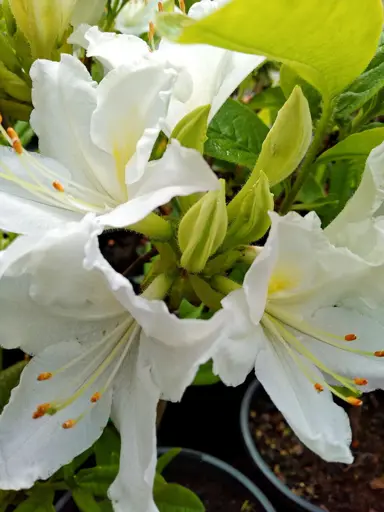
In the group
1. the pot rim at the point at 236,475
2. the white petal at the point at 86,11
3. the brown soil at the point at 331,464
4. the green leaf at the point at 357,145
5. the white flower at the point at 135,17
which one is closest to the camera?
the green leaf at the point at 357,145

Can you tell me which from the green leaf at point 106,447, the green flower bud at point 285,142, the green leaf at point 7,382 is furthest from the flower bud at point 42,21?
the green leaf at point 106,447

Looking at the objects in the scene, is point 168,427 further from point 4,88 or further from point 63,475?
point 4,88

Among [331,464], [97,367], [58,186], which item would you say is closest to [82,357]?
[97,367]

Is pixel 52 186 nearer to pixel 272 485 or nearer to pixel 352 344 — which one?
pixel 352 344

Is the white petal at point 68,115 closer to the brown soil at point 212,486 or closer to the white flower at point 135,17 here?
the white flower at point 135,17

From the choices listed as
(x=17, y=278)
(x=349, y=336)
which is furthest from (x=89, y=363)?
(x=349, y=336)
